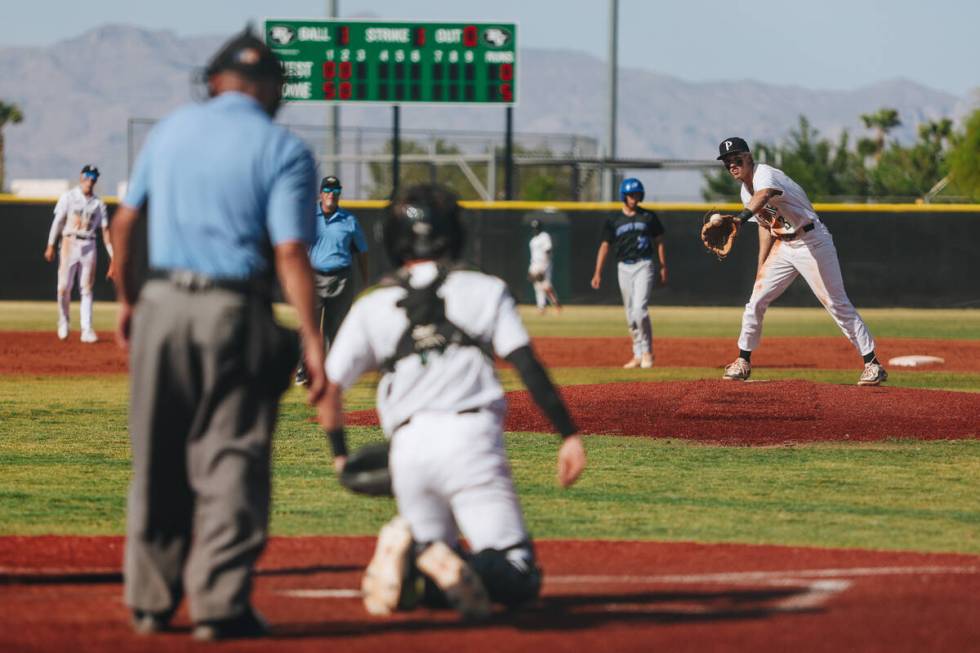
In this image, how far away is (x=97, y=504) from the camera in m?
8.16

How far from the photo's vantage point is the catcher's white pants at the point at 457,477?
5254mm

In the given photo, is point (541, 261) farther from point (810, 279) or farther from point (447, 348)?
point (447, 348)

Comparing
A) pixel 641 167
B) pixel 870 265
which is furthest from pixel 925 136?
pixel 870 265

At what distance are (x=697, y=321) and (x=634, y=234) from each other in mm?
12102

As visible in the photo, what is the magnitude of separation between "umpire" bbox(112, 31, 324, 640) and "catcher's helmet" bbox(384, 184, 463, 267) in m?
0.40

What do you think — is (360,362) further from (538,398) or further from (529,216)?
(529,216)

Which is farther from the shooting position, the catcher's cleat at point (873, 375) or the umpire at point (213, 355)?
the catcher's cleat at point (873, 375)

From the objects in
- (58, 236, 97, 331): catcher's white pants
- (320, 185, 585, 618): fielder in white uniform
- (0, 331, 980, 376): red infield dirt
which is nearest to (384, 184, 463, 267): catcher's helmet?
(320, 185, 585, 618): fielder in white uniform

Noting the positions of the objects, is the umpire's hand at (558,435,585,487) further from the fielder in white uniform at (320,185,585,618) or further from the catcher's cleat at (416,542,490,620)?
the catcher's cleat at (416,542,490,620)

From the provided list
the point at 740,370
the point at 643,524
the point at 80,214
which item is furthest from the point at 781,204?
the point at 80,214

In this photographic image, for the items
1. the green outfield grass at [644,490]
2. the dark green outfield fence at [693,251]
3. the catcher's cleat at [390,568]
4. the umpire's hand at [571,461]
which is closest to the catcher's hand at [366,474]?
the catcher's cleat at [390,568]

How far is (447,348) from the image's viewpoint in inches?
209

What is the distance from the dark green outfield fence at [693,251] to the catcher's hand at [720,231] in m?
17.6

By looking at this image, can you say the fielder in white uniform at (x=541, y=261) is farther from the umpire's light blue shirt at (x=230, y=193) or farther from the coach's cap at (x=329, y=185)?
the umpire's light blue shirt at (x=230, y=193)
